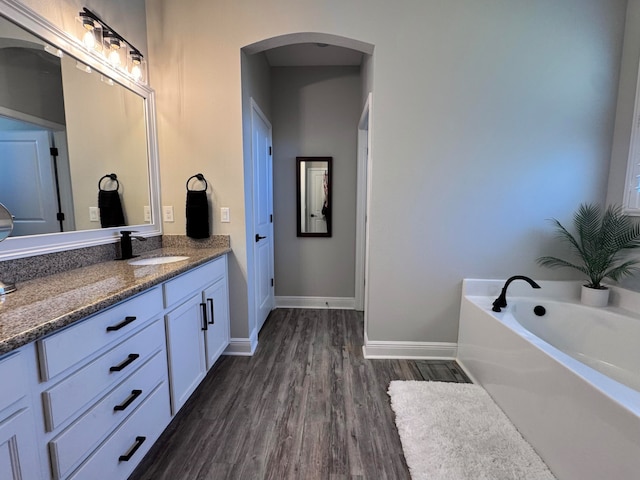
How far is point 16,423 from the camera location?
0.67 metres

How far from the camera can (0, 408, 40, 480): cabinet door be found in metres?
0.65

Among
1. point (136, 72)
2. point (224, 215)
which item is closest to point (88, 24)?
point (136, 72)

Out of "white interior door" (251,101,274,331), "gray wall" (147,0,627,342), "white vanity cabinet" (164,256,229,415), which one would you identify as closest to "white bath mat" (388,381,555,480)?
"gray wall" (147,0,627,342)

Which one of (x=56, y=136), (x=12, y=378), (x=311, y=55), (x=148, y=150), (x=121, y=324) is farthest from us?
(x=311, y=55)

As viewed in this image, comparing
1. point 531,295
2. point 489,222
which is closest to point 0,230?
point 489,222

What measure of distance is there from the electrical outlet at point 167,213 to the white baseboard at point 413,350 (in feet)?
6.19

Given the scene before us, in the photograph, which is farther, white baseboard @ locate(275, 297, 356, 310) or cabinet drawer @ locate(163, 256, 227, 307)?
white baseboard @ locate(275, 297, 356, 310)

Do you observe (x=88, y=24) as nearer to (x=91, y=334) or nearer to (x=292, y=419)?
(x=91, y=334)

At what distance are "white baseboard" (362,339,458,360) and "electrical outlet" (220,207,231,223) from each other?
1506 millimetres

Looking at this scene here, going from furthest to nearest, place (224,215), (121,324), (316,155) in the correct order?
1. (316,155)
2. (224,215)
3. (121,324)

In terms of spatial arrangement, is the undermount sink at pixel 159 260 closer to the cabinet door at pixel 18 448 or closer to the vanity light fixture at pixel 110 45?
the cabinet door at pixel 18 448

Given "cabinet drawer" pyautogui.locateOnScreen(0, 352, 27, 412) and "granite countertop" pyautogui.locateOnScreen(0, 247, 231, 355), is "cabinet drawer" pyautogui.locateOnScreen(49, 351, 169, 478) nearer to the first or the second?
"cabinet drawer" pyautogui.locateOnScreen(0, 352, 27, 412)

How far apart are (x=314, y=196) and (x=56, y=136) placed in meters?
2.19

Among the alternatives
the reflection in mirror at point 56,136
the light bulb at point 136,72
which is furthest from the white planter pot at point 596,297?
the light bulb at point 136,72
